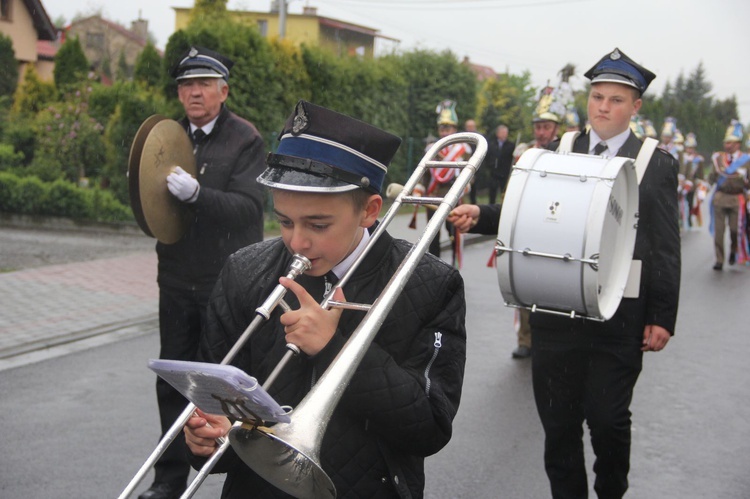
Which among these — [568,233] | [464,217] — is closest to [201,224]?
[464,217]

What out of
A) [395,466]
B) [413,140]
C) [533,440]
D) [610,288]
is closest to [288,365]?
[395,466]

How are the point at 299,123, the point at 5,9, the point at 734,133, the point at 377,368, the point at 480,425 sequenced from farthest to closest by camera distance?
1. the point at 5,9
2. the point at 734,133
3. the point at 480,425
4. the point at 299,123
5. the point at 377,368

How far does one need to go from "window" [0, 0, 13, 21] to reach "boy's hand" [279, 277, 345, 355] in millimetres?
37995

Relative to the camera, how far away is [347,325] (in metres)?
2.41

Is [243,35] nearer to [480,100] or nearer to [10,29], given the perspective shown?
[480,100]

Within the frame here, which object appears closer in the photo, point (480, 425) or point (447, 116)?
point (480, 425)

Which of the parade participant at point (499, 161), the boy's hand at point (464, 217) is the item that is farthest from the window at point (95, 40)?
the boy's hand at point (464, 217)

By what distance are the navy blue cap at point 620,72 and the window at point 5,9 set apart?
119 feet

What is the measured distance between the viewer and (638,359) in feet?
13.5

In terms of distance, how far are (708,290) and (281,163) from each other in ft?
35.3

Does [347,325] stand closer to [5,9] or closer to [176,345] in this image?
[176,345]

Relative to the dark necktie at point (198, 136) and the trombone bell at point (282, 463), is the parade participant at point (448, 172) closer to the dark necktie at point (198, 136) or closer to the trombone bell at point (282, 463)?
the dark necktie at point (198, 136)

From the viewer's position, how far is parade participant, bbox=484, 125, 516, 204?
816 inches

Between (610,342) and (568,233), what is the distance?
0.57 m
